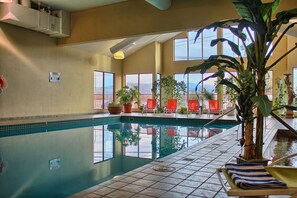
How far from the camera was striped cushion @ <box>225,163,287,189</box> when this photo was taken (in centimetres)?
151

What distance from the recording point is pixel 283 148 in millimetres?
4914

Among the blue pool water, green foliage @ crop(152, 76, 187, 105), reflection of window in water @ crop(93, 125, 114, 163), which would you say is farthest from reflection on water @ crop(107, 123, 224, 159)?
green foliage @ crop(152, 76, 187, 105)

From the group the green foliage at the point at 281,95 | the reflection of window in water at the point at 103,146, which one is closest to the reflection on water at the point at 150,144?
the reflection of window in water at the point at 103,146

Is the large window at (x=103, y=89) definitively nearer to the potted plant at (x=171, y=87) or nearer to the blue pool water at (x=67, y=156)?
the potted plant at (x=171, y=87)

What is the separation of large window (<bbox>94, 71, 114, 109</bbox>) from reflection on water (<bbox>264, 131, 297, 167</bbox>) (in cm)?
911

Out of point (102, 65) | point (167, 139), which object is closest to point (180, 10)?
point (167, 139)

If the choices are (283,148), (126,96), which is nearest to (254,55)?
(283,148)

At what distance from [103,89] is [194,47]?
5269 mm

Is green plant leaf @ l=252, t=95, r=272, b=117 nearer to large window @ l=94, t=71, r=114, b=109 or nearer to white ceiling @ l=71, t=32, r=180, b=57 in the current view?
white ceiling @ l=71, t=32, r=180, b=57

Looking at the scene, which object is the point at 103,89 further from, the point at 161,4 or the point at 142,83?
the point at 161,4

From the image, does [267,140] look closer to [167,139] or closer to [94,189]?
[167,139]

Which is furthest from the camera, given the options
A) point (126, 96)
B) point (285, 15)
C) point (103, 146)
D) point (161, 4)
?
point (126, 96)

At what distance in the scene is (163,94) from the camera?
47.7 ft

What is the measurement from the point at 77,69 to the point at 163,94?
4965mm
